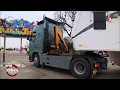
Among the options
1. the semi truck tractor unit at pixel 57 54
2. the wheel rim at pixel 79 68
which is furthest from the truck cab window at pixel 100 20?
the wheel rim at pixel 79 68

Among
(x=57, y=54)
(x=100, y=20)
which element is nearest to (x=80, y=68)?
(x=57, y=54)

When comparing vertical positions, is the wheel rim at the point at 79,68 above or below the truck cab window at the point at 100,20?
below

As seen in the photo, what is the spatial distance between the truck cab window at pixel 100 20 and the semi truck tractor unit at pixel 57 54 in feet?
3.26

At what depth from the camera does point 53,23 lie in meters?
12.4

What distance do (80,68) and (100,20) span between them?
7.51 ft

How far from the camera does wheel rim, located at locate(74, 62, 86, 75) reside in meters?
8.71

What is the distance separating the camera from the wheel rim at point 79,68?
343 inches

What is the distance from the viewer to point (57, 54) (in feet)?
34.8

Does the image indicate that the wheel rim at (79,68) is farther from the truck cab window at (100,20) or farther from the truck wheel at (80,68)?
the truck cab window at (100,20)

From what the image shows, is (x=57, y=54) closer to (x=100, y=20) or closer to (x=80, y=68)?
(x=80, y=68)
